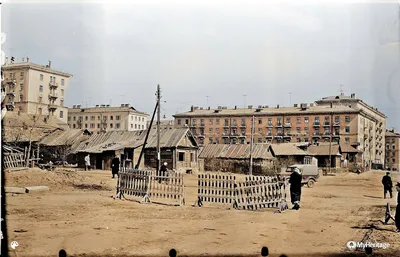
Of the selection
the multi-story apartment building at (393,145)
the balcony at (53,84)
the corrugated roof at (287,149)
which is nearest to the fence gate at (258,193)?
the multi-story apartment building at (393,145)

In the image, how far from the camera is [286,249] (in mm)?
5680

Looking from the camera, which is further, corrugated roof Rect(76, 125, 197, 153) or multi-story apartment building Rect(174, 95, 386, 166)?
corrugated roof Rect(76, 125, 197, 153)

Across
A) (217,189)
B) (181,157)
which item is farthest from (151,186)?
(181,157)

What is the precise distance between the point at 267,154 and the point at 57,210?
17912 mm

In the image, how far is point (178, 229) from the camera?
6.71 metres

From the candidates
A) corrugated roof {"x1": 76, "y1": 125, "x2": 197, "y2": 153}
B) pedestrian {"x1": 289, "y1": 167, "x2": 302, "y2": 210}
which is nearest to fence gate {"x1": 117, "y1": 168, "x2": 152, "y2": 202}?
pedestrian {"x1": 289, "y1": 167, "x2": 302, "y2": 210}

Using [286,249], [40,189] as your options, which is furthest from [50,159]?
[286,249]

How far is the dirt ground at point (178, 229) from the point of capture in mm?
5477

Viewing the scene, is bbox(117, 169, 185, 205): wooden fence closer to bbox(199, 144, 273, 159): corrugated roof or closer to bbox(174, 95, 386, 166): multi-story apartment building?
bbox(174, 95, 386, 166): multi-story apartment building

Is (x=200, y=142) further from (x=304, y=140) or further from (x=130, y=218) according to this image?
(x=130, y=218)

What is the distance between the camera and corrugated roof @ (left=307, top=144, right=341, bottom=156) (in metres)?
24.6

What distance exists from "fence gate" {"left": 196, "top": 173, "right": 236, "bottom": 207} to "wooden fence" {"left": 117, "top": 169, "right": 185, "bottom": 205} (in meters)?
0.50

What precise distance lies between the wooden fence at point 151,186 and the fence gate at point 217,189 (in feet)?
1.64

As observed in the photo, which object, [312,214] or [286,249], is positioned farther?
[312,214]
